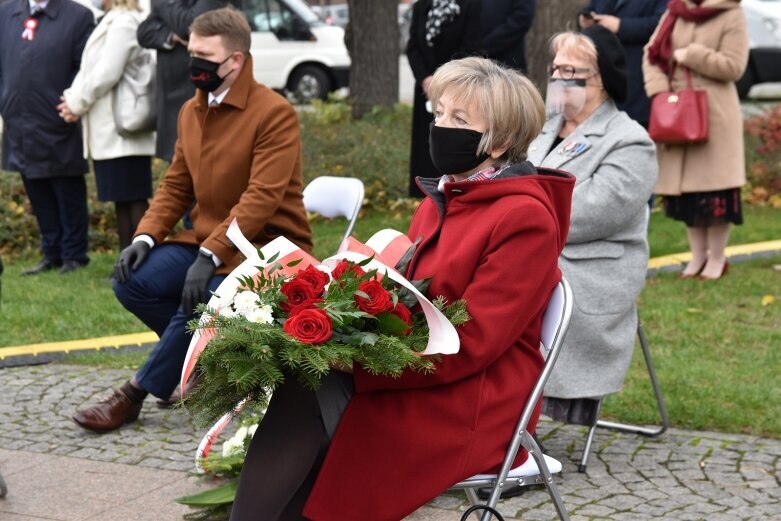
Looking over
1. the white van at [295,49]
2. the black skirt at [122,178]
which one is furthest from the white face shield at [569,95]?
the white van at [295,49]

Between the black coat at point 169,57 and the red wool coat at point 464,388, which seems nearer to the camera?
the red wool coat at point 464,388

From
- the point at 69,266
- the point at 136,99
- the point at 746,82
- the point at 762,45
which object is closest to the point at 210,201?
the point at 136,99

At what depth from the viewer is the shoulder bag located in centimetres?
839

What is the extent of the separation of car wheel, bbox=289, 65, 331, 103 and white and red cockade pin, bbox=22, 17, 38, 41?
11967mm

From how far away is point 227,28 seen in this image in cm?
532

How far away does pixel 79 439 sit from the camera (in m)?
5.39

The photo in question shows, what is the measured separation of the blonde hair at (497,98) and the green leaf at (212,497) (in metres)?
1.65

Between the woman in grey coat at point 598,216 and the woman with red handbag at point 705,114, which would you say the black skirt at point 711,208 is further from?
the woman in grey coat at point 598,216

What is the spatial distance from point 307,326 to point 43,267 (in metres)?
6.57

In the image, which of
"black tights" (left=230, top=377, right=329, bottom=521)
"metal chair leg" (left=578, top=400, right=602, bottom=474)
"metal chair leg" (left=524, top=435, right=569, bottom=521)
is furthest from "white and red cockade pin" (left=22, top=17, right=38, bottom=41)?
"metal chair leg" (left=524, top=435, right=569, bottom=521)

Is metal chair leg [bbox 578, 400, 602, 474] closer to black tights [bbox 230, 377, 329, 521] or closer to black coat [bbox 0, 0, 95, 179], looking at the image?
black tights [bbox 230, 377, 329, 521]

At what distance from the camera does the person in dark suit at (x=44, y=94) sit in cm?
874

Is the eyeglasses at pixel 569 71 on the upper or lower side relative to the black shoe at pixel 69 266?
upper

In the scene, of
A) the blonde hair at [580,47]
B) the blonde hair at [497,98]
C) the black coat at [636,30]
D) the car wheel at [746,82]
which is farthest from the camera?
the car wheel at [746,82]
